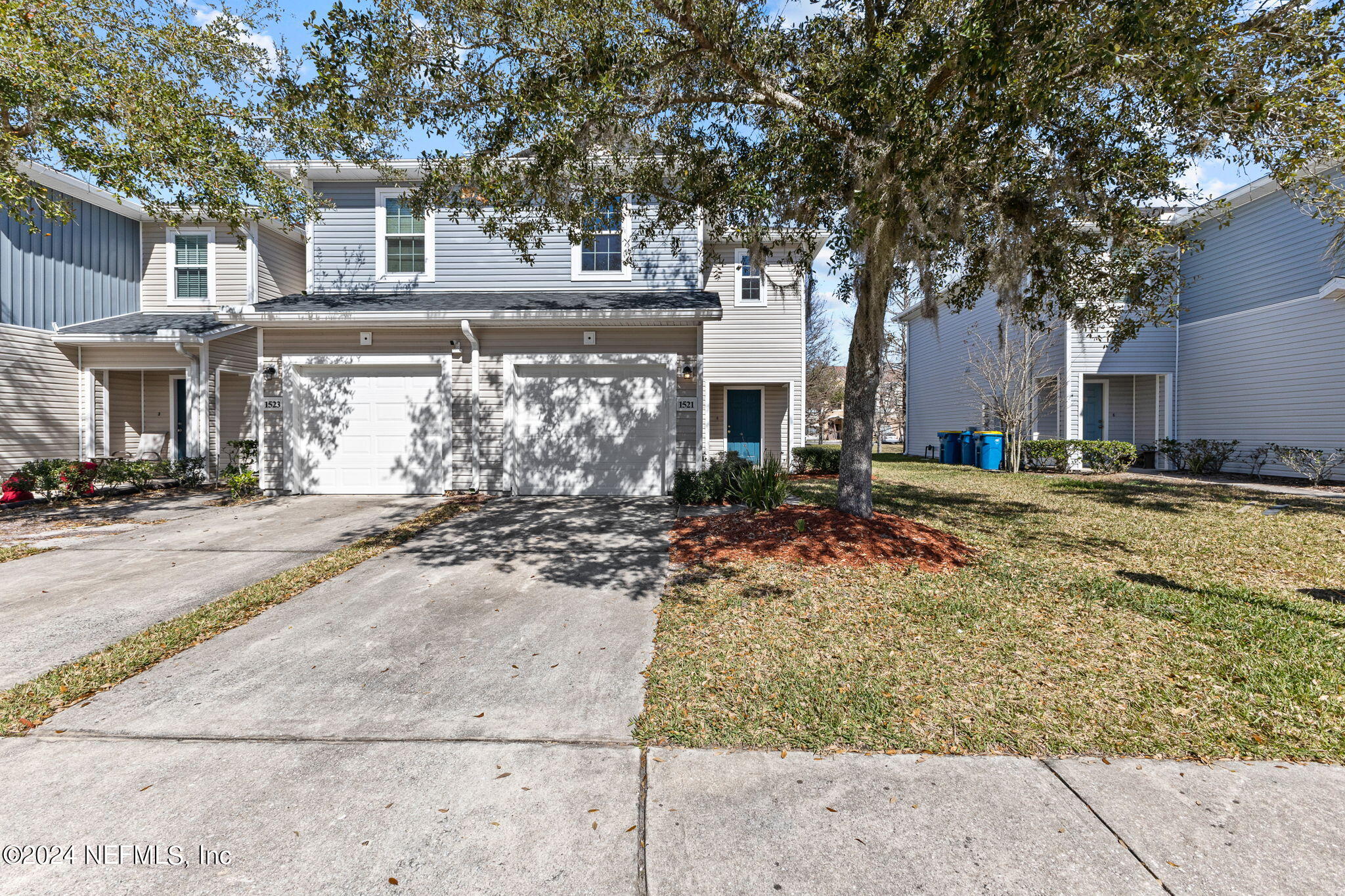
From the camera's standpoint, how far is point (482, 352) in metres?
9.77

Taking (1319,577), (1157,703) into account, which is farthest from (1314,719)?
(1319,577)

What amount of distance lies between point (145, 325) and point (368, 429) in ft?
20.0

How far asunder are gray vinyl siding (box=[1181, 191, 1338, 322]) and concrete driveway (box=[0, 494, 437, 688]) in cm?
1618

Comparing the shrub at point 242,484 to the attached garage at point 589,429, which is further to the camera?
the attached garage at point 589,429

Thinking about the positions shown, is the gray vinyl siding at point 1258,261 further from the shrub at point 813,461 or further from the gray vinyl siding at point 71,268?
the gray vinyl siding at point 71,268

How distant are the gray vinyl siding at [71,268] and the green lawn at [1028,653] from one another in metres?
13.5

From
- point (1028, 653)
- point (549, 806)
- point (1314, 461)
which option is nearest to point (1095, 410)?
point (1314, 461)

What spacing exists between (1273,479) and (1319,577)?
10.1 metres

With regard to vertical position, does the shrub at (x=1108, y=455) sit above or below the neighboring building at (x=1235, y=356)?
below

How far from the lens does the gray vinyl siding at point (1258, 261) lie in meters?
12.3

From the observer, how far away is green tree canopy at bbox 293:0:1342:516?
457cm

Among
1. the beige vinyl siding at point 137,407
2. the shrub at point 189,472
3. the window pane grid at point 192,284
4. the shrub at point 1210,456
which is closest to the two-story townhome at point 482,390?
the shrub at point 189,472

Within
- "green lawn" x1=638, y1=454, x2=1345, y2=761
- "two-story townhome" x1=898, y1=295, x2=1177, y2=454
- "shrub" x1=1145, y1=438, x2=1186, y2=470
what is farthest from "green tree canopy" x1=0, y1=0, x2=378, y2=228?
"shrub" x1=1145, y1=438, x2=1186, y2=470

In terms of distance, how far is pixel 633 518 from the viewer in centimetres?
802
